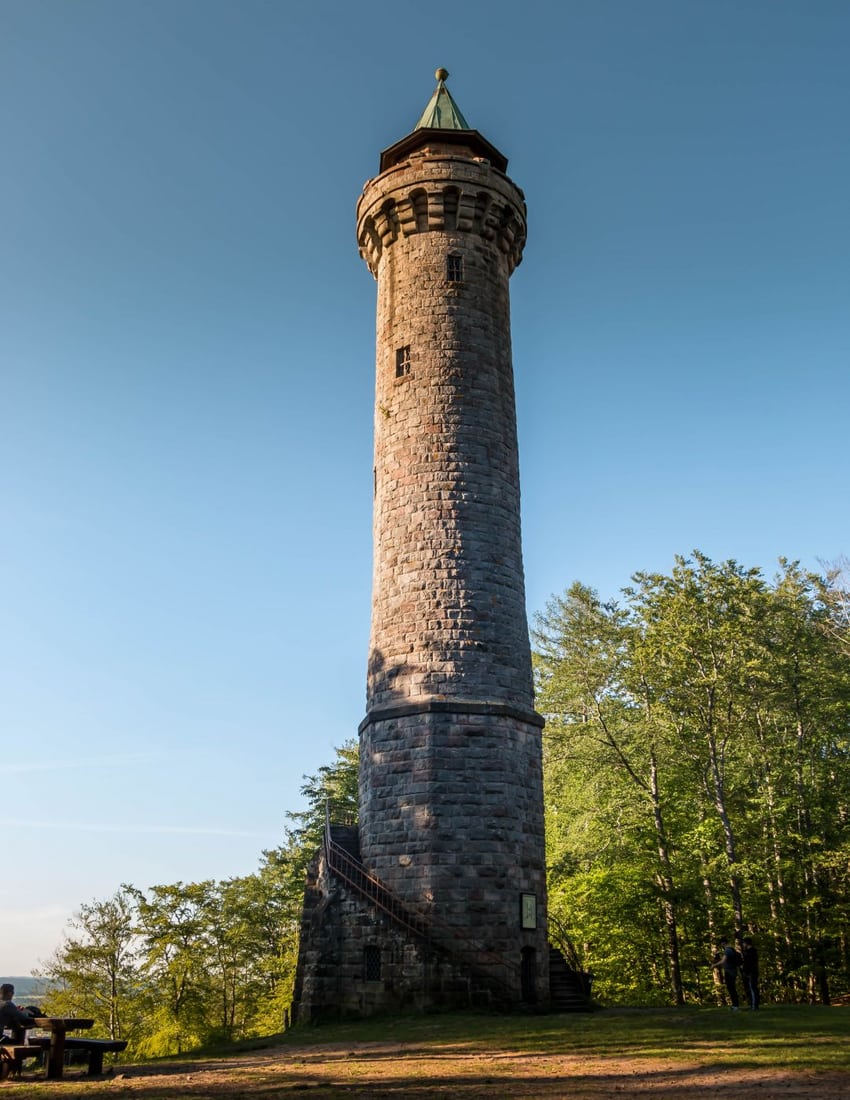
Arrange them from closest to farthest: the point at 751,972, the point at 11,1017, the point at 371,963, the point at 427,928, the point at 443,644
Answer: the point at 11,1017
the point at 751,972
the point at 371,963
the point at 427,928
the point at 443,644

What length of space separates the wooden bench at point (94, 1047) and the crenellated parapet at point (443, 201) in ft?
61.4

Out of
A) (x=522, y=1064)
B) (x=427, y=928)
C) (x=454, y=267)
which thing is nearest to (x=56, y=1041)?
(x=522, y=1064)

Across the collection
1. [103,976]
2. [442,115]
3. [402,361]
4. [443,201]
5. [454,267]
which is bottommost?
[103,976]

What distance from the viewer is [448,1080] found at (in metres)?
9.30

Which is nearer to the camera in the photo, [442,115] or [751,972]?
[751,972]

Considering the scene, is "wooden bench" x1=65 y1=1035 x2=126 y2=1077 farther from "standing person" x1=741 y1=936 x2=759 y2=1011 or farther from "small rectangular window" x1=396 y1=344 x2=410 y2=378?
"small rectangular window" x1=396 y1=344 x2=410 y2=378

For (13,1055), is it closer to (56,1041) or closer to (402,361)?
(56,1041)

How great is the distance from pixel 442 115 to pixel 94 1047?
23.7m

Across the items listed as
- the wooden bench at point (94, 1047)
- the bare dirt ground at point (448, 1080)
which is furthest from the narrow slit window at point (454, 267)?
the wooden bench at point (94, 1047)

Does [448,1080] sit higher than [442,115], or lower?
lower

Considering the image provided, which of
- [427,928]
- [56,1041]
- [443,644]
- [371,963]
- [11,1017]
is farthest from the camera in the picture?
[443,644]

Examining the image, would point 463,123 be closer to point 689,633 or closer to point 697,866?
point 689,633

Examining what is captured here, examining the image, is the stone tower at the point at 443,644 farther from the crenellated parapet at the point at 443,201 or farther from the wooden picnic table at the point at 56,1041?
the wooden picnic table at the point at 56,1041

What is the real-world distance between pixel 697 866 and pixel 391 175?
20.7m
